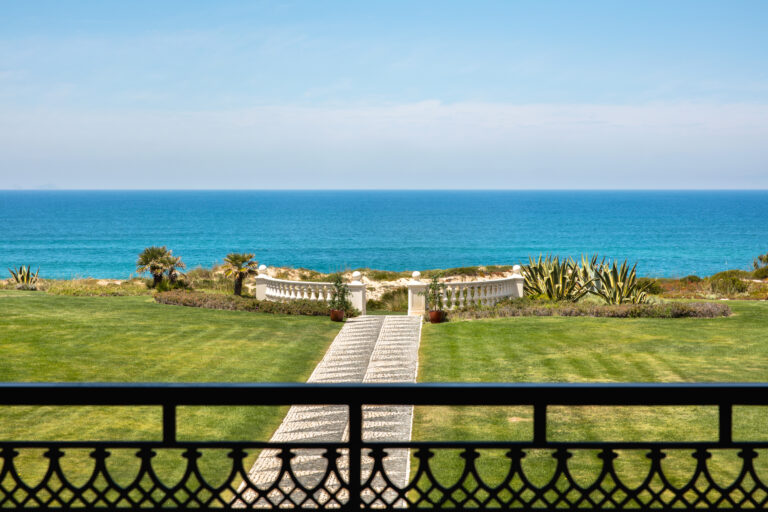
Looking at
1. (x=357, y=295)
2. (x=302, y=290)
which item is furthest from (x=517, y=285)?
(x=302, y=290)

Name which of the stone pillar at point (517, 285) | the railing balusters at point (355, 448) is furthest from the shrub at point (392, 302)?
the railing balusters at point (355, 448)

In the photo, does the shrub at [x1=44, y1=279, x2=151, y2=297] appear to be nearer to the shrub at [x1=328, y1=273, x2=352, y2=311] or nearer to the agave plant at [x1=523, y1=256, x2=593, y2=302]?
the shrub at [x1=328, y1=273, x2=352, y2=311]

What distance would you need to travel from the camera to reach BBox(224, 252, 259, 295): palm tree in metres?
22.0

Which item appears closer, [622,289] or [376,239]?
[622,289]

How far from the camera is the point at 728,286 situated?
2673 cm

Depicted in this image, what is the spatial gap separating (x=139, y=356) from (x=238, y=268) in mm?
9416

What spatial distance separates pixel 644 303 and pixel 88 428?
1460 centimetres

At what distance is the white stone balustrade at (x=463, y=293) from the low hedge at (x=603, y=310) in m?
0.45

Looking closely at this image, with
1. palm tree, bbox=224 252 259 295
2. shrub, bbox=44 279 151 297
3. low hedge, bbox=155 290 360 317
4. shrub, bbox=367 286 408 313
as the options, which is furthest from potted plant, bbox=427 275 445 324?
shrub, bbox=44 279 151 297

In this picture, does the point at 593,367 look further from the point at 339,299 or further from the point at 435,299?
the point at 339,299

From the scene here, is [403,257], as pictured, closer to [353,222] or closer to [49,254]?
[49,254]

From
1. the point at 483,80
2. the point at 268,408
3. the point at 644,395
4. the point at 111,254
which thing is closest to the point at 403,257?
the point at 483,80

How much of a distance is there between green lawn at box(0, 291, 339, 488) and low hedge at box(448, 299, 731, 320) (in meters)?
4.07

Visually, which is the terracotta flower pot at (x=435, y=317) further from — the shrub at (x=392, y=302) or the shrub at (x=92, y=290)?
the shrub at (x=92, y=290)
